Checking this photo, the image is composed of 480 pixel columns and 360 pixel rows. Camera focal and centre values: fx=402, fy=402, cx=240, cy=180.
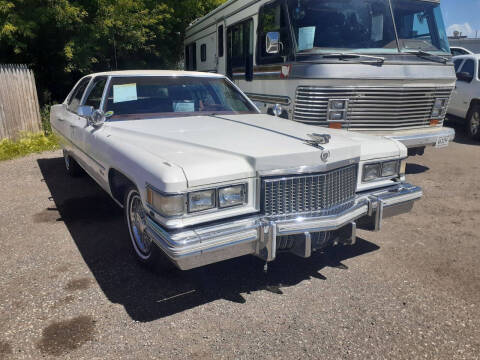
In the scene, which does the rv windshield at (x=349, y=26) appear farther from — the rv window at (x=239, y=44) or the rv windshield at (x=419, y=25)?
the rv window at (x=239, y=44)

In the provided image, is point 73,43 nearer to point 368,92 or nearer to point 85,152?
point 85,152

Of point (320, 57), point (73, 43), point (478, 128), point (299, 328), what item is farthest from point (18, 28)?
point (478, 128)

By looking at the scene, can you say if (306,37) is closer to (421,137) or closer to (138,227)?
(421,137)

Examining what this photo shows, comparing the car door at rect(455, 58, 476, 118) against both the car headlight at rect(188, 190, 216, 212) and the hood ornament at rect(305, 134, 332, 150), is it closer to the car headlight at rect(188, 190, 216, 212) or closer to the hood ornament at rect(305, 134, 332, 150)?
the hood ornament at rect(305, 134, 332, 150)

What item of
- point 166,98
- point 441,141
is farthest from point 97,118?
point 441,141

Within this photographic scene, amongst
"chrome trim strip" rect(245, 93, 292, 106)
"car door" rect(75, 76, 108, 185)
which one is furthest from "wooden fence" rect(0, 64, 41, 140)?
"chrome trim strip" rect(245, 93, 292, 106)

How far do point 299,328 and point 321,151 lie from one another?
1.25m

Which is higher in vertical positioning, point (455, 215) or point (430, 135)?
point (430, 135)

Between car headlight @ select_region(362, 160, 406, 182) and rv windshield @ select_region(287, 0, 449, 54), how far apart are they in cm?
250

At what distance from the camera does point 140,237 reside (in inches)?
139

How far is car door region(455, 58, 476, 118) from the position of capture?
386 inches

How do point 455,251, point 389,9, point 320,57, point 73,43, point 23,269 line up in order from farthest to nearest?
point 73,43 → point 389,9 → point 320,57 → point 455,251 → point 23,269

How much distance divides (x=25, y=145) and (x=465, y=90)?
1045 centimetres

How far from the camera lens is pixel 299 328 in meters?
2.75
